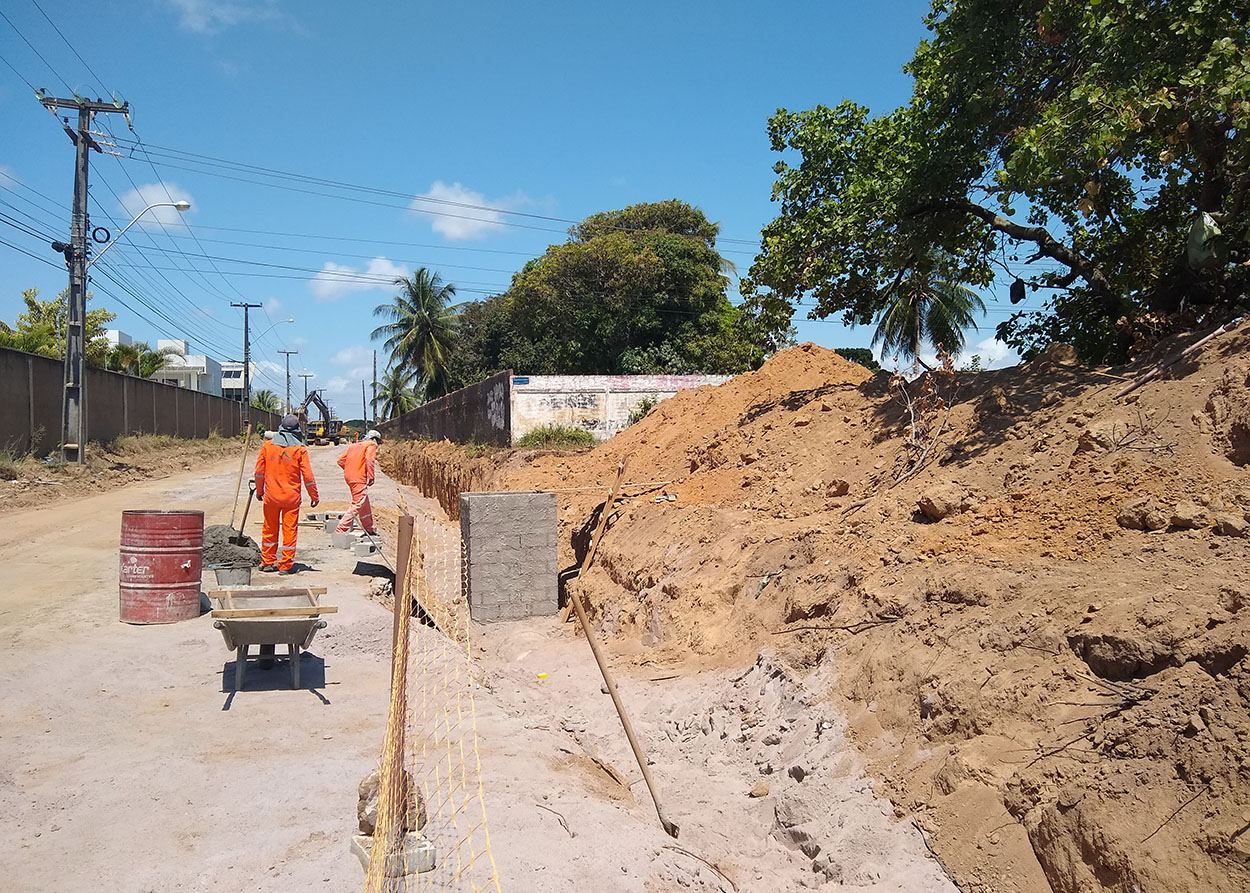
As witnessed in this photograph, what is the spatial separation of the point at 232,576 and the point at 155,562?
54.2 inches

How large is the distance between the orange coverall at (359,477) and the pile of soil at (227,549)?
5.26 ft

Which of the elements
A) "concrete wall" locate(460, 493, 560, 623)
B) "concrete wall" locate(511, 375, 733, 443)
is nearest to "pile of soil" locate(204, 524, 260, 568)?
"concrete wall" locate(460, 493, 560, 623)

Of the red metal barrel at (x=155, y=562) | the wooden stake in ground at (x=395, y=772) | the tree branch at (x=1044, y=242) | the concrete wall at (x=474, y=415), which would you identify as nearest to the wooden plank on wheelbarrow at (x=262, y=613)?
the red metal barrel at (x=155, y=562)

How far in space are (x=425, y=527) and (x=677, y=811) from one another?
14.8 meters

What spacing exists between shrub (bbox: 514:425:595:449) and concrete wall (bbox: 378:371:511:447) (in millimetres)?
719

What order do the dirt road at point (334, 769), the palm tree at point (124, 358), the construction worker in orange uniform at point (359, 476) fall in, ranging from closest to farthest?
the dirt road at point (334, 769), the construction worker in orange uniform at point (359, 476), the palm tree at point (124, 358)

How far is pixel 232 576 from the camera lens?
8.85 meters

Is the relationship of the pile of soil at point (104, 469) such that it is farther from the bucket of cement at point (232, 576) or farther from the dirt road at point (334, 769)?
the dirt road at point (334, 769)

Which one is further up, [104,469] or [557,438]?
[557,438]

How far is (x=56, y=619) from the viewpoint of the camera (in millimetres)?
7496

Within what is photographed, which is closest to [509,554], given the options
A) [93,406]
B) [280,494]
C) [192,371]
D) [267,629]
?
[280,494]

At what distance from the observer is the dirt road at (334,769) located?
3.99 m

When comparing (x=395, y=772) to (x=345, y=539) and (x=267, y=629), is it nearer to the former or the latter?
(x=267, y=629)

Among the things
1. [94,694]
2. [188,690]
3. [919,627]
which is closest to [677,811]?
[919,627]
